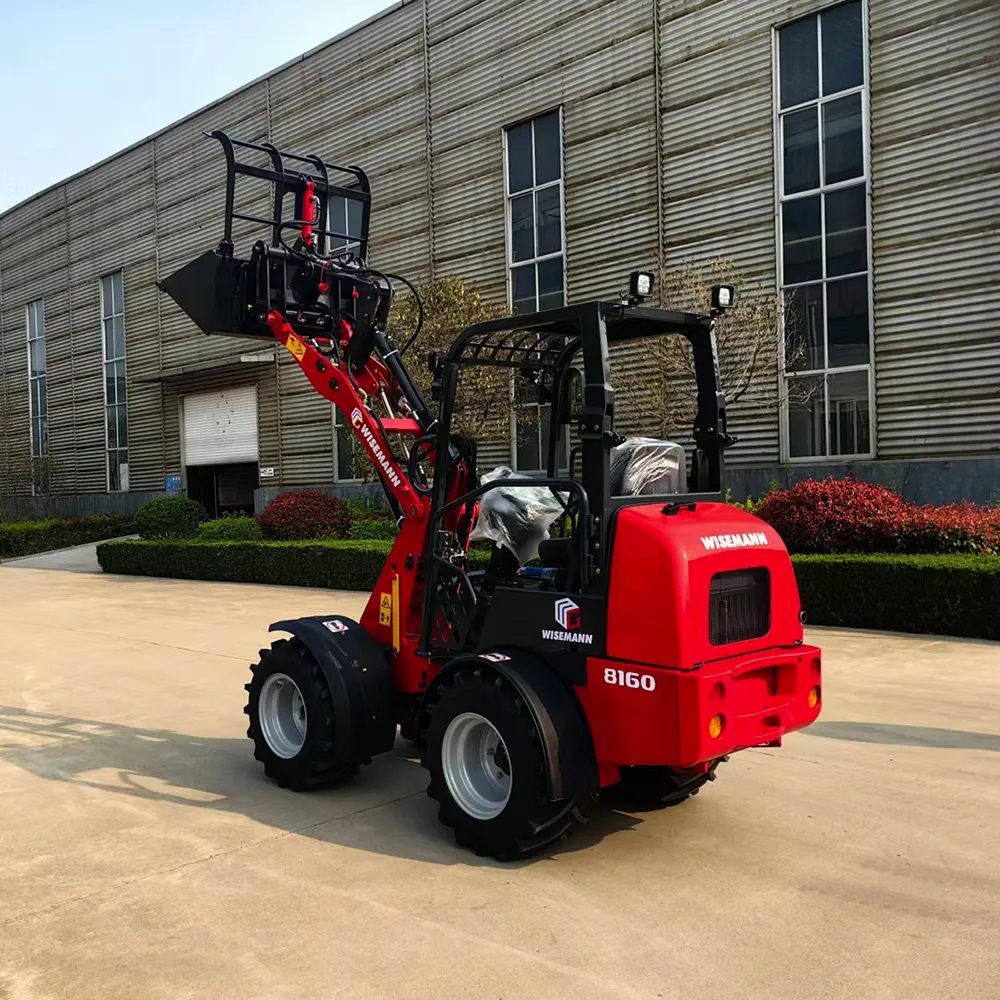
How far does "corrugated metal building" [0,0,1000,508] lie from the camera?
47.3 feet

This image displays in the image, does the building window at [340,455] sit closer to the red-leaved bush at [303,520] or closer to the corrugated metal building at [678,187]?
the corrugated metal building at [678,187]

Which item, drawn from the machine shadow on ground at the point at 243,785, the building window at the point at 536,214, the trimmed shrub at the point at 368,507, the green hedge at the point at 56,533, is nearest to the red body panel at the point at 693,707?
the machine shadow on ground at the point at 243,785

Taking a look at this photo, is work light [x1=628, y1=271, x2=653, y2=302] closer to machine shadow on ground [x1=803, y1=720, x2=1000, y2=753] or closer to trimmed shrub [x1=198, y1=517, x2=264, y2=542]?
machine shadow on ground [x1=803, y1=720, x2=1000, y2=753]

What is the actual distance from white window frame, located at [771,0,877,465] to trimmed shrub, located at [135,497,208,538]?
13.0 metres

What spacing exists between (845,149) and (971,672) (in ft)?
33.5

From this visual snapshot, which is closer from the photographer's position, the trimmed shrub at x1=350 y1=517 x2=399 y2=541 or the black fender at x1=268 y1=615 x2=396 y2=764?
the black fender at x1=268 y1=615 x2=396 y2=764

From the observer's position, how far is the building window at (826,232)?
606 inches

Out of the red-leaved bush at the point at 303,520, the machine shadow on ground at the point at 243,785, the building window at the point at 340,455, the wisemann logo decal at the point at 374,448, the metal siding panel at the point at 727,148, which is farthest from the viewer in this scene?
the building window at the point at 340,455

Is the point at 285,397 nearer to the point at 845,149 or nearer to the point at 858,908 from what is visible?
the point at 845,149

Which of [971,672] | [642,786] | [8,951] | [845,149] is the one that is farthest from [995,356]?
[8,951]

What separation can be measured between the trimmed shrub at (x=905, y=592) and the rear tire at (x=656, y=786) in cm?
568

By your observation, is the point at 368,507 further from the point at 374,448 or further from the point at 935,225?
the point at 374,448

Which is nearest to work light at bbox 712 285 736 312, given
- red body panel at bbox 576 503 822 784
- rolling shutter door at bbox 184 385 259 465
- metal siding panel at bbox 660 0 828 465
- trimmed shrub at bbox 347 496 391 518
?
red body panel at bbox 576 503 822 784

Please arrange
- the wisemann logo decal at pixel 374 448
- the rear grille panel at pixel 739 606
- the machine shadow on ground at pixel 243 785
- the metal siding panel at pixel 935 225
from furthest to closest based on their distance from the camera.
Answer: the metal siding panel at pixel 935 225 < the wisemann logo decal at pixel 374 448 < the machine shadow on ground at pixel 243 785 < the rear grille panel at pixel 739 606
